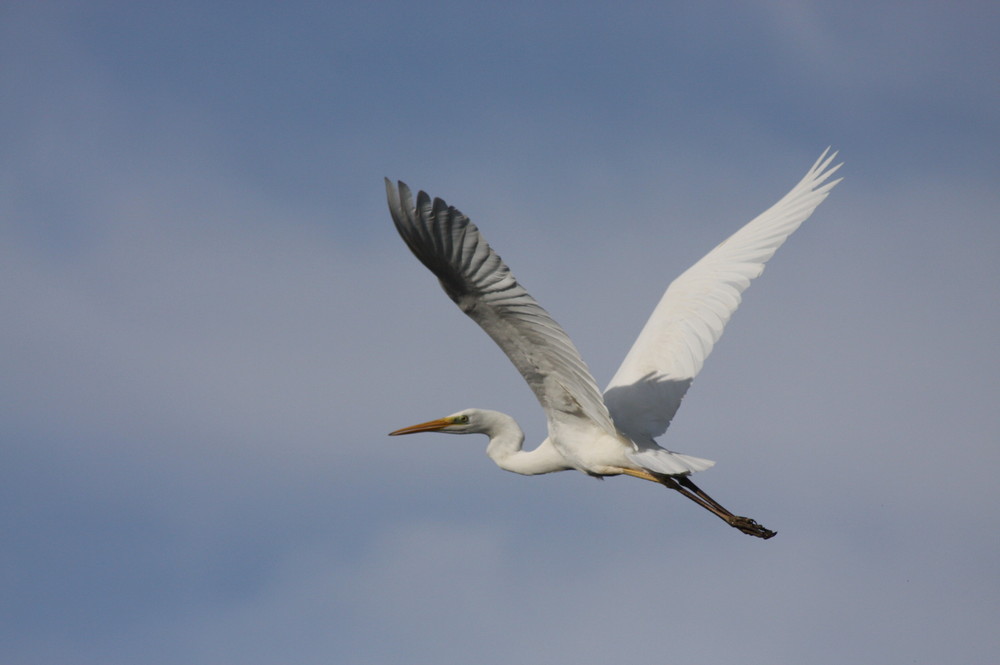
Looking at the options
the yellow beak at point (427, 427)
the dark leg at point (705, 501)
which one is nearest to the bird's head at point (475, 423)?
the yellow beak at point (427, 427)

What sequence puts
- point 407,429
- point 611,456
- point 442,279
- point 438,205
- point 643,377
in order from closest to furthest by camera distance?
point 438,205 < point 442,279 < point 611,456 < point 643,377 < point 407,429

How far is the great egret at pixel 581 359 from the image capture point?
7.94 metres

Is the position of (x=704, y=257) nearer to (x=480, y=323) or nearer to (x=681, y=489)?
(x=681, y=489)

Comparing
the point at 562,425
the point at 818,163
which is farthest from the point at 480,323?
the point at 818,163

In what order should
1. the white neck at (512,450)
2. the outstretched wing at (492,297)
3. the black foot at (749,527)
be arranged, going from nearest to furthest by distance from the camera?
1. the outstretched wing at (492,297)
2. the black foot at (749,527)
3. the white neck at (512,450)

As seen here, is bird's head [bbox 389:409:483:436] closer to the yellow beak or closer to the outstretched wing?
the yellow beak

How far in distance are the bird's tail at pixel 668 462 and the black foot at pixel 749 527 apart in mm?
1317

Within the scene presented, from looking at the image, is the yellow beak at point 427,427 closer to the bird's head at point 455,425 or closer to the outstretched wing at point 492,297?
the bird's head at point 455,425

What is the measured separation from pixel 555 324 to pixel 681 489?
330 cm

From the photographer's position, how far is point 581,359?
8867 mm

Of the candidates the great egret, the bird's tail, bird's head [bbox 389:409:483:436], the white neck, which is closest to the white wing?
the great egret

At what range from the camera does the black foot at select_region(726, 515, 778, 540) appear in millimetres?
10711

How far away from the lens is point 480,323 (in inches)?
346

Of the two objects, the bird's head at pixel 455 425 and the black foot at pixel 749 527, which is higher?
the bird's head at pixel 455 425
